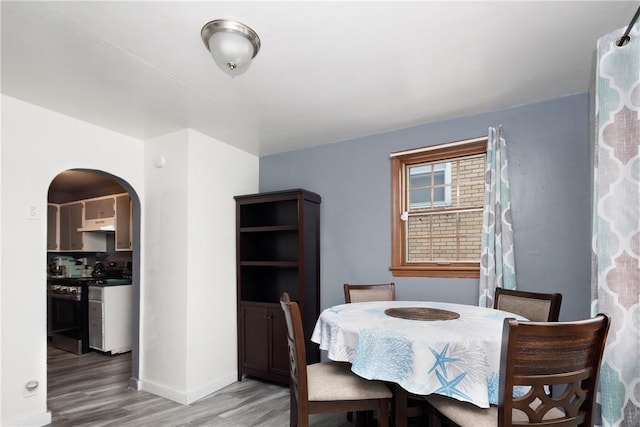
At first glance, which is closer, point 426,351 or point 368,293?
point 426,351

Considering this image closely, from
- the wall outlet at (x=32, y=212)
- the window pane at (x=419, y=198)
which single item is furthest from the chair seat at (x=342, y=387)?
the wall outlet at (x=32, y=212)

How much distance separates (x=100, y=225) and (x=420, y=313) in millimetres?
5114

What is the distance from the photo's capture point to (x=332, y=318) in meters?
2.13

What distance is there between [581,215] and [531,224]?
32cm

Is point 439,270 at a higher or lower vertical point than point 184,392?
higher

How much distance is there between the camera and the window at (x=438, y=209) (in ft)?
10.0

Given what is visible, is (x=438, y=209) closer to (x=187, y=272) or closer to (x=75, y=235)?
(x=187, y=272)

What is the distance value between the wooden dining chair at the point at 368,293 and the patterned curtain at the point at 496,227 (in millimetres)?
735

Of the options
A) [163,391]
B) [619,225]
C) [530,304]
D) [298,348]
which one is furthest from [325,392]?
[163,391]

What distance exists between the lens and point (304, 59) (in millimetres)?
2066

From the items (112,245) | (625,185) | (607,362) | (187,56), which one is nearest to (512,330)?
(607,362)

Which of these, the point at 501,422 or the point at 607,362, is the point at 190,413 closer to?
the point at 501,422

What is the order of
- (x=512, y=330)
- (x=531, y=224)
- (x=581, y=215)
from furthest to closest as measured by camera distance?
(x=531, y=224) < (x=581, y=215) < (x=512, y=330)

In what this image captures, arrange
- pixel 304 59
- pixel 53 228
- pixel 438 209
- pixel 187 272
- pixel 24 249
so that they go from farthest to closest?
pixel 53 228 → pixel 438 209 → pixel 187 272 → pixel 24 249 → pixel 304 59
